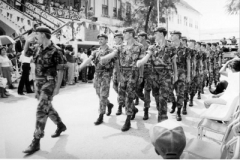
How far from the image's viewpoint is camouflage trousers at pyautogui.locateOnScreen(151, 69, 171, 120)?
4.20m

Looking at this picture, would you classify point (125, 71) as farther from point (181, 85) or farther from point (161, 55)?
point (181, 85)

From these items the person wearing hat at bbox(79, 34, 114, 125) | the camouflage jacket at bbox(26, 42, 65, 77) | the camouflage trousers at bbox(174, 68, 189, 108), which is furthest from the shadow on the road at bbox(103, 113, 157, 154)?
the camouflage jacket at bbox(26, 42, 65, 77)

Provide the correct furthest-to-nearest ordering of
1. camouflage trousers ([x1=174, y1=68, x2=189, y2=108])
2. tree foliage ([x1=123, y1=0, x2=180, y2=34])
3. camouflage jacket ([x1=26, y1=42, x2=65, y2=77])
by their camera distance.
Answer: tree foliage ([x1=123, y1=0, x2=180, y2=34]) < camouflage trousers ([x1=174, y1=68, x2=189, y2=108]) < camouflage jacket ([x1=26, y1=42, x2=65, y2=77])

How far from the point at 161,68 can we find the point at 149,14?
58.7 feet

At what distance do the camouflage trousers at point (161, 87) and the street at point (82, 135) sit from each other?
0.56 metres

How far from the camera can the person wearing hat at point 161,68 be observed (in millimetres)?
4215

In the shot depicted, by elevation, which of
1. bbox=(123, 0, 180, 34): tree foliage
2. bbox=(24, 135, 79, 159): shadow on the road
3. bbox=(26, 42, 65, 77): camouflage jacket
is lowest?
bbox=(24, 135, 79, 159): shadow on the road

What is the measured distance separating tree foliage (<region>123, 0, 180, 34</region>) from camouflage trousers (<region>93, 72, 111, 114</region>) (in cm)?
1692

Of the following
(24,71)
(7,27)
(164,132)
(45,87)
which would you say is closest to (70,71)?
(24,71)

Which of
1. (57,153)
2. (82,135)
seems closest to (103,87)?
(82,135)

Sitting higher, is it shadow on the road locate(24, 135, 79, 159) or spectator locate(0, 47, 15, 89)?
spectator locate(0, 47, 15, 89)

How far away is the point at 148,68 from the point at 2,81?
5269 millimetres

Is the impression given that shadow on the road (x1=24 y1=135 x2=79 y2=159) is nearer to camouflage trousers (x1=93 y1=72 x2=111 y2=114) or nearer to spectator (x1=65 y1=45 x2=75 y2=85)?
camouflage trousers (x1=93 y1=72 x2=111 y2=114)

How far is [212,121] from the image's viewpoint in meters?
3.24
